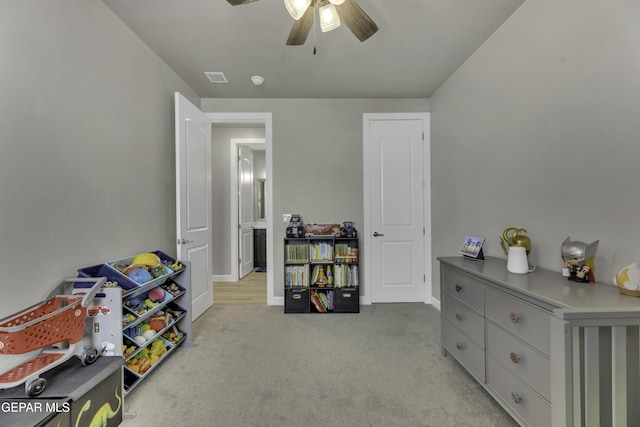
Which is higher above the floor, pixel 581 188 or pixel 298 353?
pixel 581 188

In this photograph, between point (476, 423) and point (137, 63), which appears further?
point (137, 63)

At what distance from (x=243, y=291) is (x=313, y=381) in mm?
2304

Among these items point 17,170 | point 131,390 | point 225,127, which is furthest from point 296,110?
point 131,390

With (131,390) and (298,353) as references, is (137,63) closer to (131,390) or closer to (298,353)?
(131,390)

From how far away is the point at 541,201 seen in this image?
1679 mm

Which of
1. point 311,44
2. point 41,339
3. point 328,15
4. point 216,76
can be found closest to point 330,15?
point 328,15

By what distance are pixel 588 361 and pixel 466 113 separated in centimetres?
221

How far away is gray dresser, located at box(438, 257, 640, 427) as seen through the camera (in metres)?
0.99

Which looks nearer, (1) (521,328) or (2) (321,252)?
(1) (521,328)

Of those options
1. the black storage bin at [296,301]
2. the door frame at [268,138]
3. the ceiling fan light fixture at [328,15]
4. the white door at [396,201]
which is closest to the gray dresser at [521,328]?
the white door at [396,201]

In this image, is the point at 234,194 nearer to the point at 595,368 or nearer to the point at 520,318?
the point at 520,318

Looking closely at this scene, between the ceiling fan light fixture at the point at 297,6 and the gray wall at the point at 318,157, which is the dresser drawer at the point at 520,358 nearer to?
the gray wall at the point at 318,157

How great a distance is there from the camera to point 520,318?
1.30 meters

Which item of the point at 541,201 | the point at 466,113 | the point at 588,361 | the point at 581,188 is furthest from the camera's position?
the point at 466,113
